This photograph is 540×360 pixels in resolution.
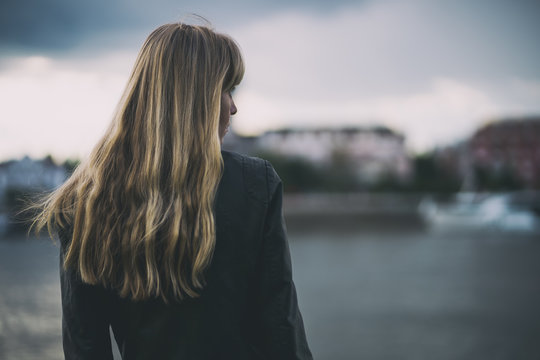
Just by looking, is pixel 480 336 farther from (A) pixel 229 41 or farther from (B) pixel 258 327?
(A) pixel 229 41

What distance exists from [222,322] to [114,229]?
38 cm

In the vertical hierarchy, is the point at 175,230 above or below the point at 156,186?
below

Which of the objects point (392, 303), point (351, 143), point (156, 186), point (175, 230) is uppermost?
point (351, 143)

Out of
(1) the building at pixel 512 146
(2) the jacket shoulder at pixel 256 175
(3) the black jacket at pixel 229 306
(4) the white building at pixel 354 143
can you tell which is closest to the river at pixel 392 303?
(3) the black jacket at pixel 229 306

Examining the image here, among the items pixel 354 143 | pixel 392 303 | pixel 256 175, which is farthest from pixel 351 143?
pixel 256 175

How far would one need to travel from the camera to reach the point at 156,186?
3.77 ft

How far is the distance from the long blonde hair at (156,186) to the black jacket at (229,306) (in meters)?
0.05

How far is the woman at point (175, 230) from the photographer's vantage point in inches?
45.4

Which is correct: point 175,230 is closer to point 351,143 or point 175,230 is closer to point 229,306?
point 229,306

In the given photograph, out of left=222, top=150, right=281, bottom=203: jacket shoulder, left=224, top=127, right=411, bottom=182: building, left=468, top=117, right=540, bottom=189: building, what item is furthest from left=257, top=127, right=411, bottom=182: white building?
left=222, top=150, right=281, bottom=203: jacket shoulder

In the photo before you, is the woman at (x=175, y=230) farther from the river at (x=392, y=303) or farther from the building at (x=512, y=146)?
the building at (x=512, y=146)

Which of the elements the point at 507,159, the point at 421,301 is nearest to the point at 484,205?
the point at 421,301

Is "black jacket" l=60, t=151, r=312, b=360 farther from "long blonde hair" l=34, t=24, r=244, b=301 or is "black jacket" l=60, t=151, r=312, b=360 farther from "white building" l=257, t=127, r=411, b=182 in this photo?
"white building" l=257, t=127, r=411, b=182

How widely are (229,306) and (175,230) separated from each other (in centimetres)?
26
